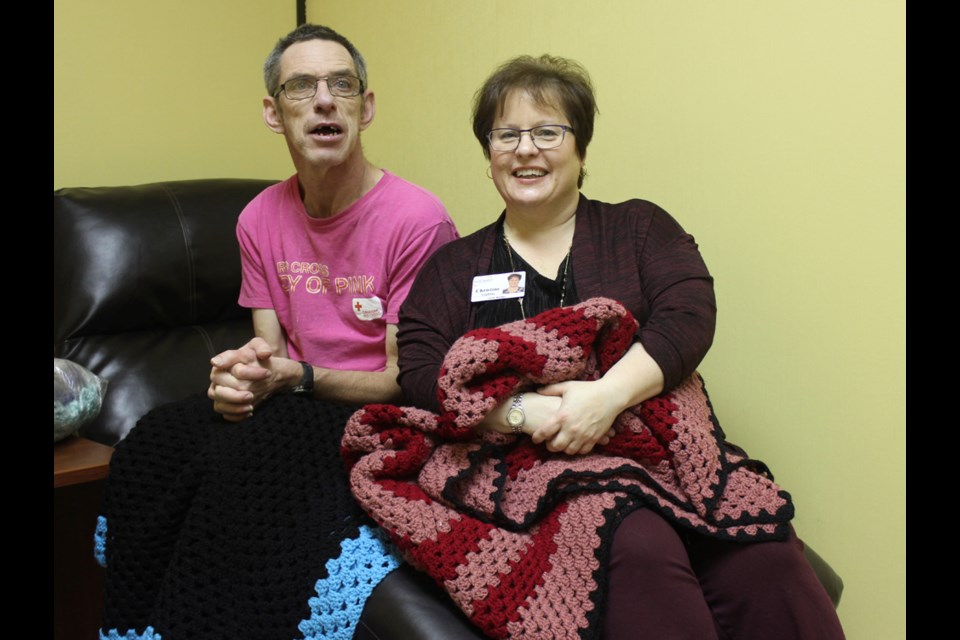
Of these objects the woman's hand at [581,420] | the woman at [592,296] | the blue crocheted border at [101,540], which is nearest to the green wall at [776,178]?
the woman at [592,296]

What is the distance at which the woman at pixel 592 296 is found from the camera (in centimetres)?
125

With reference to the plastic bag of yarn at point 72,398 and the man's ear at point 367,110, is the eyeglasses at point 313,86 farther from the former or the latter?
the plastic bag of yarn at point 72,398

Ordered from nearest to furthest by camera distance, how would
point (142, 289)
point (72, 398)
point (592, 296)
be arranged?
point (592, 296), point (72, 398), point (142, 289)

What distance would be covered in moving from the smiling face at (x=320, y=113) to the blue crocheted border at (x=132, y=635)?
3.23ft

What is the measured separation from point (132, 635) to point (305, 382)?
0.57 metres

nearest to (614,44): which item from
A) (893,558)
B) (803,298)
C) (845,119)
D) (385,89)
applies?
(845,119)

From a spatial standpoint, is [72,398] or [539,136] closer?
[539,136]

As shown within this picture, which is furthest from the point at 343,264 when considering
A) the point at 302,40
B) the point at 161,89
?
the point at 161,89

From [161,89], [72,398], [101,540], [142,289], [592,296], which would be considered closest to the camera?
[592,296]

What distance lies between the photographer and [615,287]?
1.59 metres

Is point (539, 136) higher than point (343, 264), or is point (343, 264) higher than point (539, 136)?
point (539, 136)

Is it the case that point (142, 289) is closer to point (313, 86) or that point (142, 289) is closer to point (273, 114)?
point (273, 114)
